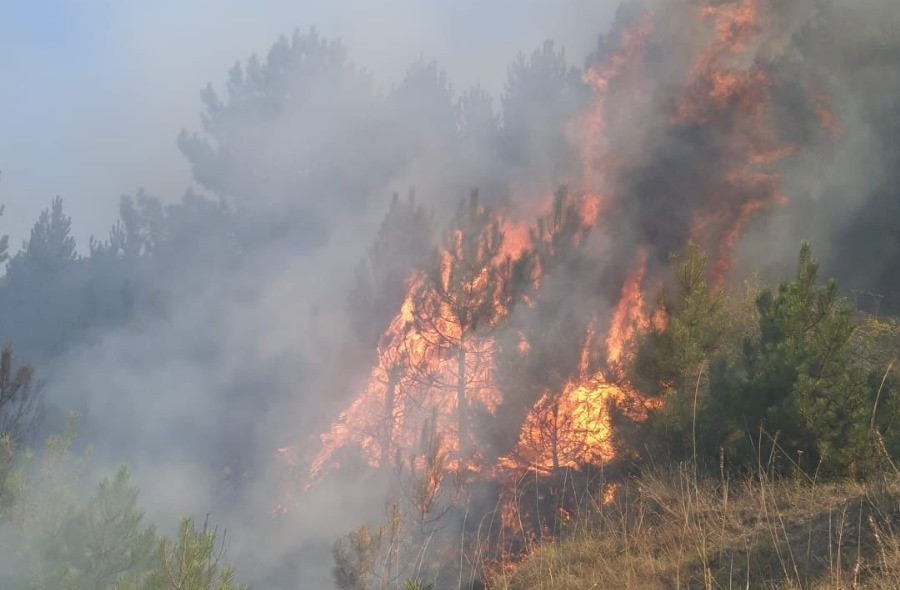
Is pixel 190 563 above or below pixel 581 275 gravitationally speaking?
below

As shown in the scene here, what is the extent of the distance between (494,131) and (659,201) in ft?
29.2

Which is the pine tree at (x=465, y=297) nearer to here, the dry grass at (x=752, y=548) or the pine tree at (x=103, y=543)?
the dry grass at (x=752, y=548)

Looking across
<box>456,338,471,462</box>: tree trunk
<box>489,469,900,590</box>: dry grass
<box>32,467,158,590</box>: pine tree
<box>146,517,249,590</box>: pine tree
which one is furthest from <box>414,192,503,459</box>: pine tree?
<box>146,517,249,590</box>: pine tree

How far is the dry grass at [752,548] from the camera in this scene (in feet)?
12.9

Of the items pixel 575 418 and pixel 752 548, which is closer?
pixel 752 548

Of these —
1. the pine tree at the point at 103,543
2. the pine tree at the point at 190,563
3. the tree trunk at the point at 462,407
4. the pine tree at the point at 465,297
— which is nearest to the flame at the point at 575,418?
the tree trunk at the point at 462,407

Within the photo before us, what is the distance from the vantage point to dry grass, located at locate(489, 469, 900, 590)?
12.9ft

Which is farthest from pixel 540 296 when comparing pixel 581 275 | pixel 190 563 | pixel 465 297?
pixel 190 563

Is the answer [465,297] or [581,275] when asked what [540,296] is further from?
[465,297]

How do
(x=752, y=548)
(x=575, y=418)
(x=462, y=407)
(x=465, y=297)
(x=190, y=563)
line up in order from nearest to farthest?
(x=190, y=563), (x=752, y=548), (x=575, y=418), (x=465, y=297), (x=462, y=407)

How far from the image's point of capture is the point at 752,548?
4.71m

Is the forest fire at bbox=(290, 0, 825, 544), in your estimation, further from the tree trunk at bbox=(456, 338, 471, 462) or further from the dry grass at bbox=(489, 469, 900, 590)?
the dry grass at bbox=(489, 469, 900, 590)

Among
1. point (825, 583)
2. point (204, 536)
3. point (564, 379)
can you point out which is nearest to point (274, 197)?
point (564, 379)

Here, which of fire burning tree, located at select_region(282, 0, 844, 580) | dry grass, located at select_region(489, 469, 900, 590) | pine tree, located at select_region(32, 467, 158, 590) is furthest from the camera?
fire burning tree, located at select_region(282, 0, 844, 580)
